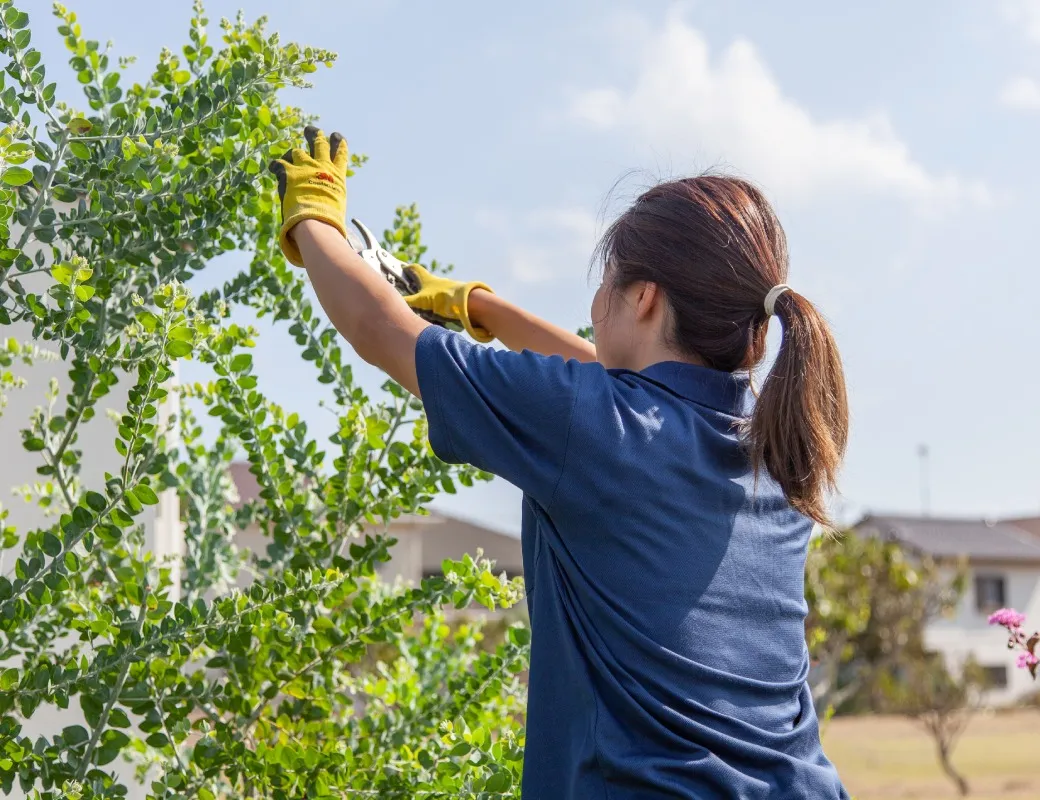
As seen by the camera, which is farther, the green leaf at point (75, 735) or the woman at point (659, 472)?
the green leaf at point (75, 735)

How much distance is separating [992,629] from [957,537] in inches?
150

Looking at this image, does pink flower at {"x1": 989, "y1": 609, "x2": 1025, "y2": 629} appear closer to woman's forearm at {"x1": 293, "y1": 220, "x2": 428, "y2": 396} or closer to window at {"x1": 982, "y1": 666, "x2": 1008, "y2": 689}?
woman's forearm at {"x1": 293, "y1": 220, "x2": 428, "y2": 396}

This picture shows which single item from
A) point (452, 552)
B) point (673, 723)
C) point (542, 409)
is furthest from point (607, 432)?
point (452, 552)

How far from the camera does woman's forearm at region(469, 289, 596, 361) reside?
7.84ft

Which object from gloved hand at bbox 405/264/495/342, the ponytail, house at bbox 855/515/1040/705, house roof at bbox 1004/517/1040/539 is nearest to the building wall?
house at bbox 855/515/1040/705

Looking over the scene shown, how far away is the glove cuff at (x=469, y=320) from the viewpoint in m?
2.44

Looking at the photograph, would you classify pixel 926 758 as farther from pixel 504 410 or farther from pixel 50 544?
pixel 504 410

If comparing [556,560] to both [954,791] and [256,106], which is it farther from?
[954,791]

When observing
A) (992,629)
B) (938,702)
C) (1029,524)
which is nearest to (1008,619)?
(938,702)

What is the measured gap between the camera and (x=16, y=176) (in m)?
2.02

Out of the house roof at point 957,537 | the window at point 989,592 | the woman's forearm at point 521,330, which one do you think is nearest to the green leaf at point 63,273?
the woman's forearm at point 521,330

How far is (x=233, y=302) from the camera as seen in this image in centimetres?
277

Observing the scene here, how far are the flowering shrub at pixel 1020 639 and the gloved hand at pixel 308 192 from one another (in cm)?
202

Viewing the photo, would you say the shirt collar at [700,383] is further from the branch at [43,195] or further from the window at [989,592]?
the window at [989,592]
